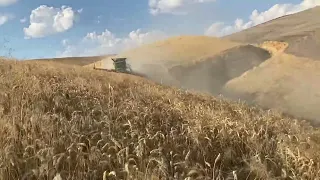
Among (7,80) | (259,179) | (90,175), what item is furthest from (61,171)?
(7,80)

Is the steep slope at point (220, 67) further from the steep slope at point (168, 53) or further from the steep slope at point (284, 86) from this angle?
the steep slope at point (284, 86)

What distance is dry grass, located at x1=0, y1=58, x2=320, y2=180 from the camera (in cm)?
383

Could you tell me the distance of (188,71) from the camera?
39.8m

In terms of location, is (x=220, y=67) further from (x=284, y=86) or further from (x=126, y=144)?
(x=126, y=144)

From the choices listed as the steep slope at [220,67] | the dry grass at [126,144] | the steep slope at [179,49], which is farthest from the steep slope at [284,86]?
the dry grass at [126,144]

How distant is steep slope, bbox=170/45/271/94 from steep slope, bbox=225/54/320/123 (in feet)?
5.47

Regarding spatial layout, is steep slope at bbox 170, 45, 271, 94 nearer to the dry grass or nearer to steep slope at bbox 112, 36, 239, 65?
steep slope at bbox 112, 36, 239, 65

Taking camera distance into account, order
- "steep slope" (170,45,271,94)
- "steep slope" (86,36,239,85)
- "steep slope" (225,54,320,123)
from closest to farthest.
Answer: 1. "steep slope" (225,54,320,123)
2. "steep slope" (170,45,271,94)
3. "steep slope" (86,36,239,85)

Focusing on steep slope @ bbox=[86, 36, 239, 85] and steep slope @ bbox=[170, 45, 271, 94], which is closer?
steep slope @ bbox=[170, 45, 271, 94]

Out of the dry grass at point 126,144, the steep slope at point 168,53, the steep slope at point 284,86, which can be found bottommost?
the steep slope at point 284,86

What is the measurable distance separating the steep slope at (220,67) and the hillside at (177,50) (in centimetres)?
135

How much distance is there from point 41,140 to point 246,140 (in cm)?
272

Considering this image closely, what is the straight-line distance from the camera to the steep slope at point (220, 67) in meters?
37.2

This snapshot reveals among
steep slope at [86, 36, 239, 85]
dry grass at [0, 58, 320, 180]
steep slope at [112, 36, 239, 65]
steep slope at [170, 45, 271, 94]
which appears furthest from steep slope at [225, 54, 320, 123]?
dry grass at [0, 58, 320, 180]
